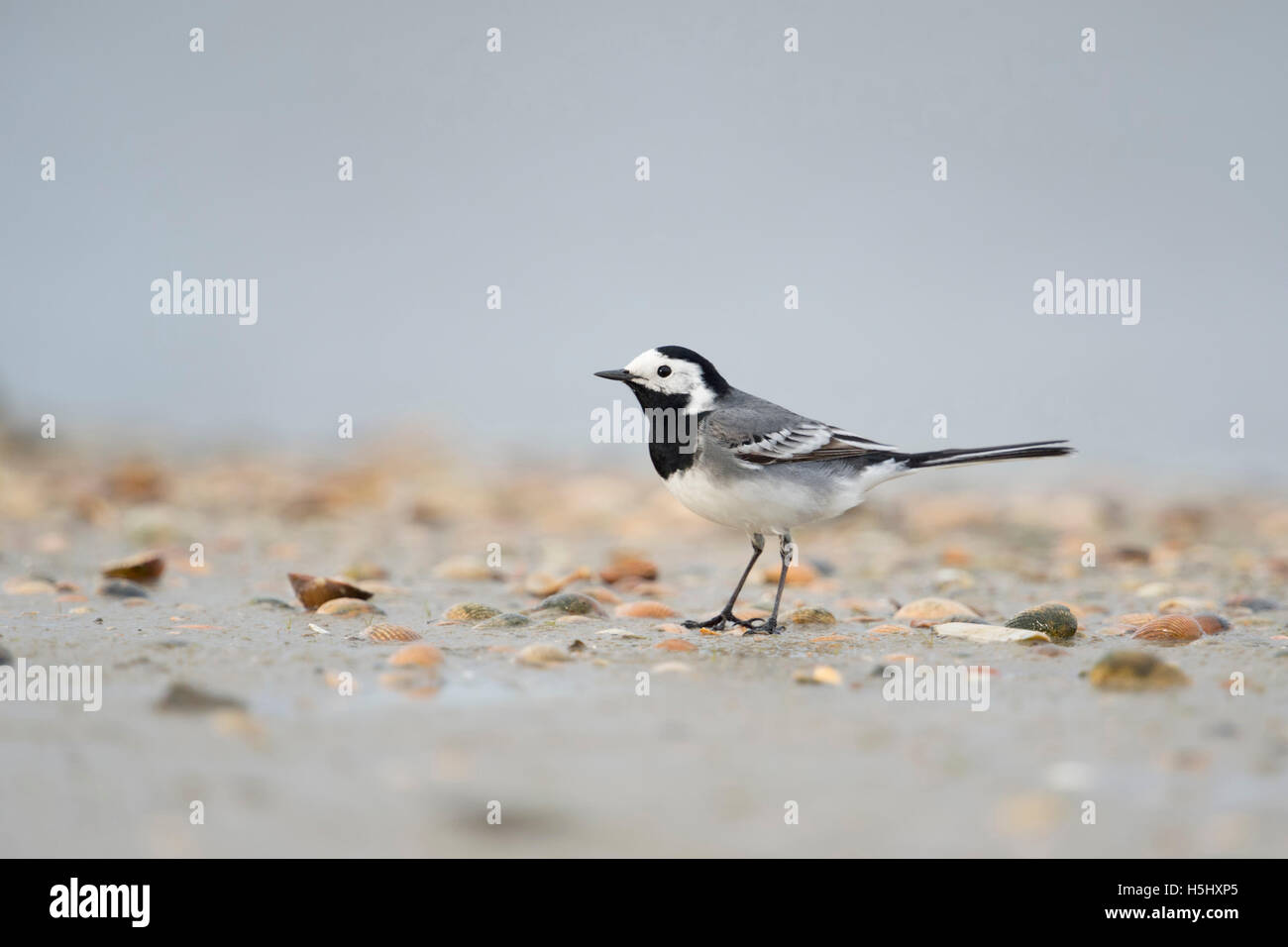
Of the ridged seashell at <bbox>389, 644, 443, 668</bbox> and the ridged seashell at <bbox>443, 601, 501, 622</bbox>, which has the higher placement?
the ridged seashell at <bbox>443, 601, 501, 622</bbox>

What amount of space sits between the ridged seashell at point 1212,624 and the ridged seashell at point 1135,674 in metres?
1.40

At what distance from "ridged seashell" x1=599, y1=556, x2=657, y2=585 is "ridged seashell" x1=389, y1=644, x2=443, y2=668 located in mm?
2652

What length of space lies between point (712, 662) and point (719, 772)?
1.52 metres

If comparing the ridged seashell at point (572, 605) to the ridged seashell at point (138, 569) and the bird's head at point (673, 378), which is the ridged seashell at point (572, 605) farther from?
the ridged seashell at point (138, 569)

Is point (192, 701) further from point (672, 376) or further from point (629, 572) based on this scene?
point (629, 572)

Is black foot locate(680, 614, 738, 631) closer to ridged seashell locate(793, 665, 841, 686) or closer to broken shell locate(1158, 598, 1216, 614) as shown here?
ridged seashell locate(793, 665, 841, 686)

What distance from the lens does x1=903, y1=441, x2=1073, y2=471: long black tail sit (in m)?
5.66

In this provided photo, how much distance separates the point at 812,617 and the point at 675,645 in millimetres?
A: 1180

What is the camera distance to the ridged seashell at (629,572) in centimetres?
719

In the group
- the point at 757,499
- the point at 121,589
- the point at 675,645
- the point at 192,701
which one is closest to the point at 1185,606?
the point at 757,499

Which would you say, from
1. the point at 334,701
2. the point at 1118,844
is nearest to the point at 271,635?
the point at 334,701

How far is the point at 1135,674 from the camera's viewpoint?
4141mm

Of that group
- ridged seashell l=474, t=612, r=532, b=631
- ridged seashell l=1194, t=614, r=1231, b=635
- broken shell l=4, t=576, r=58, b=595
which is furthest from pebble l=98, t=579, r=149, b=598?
ridged seashell l=1194, t=614, r=1231, b=635
